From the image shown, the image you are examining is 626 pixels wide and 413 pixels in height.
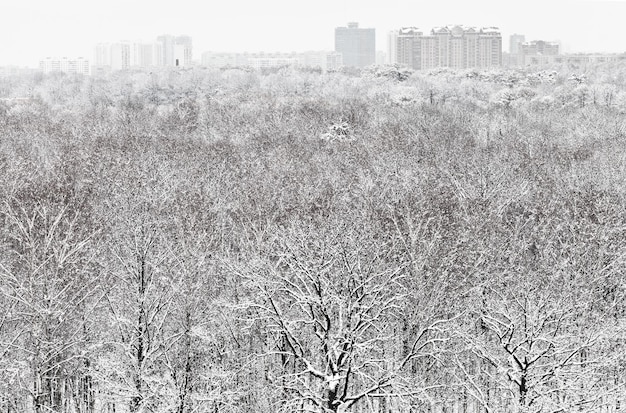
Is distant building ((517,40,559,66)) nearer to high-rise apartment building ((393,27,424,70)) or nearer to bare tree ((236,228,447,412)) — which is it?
high-rise apartment building ((393,27,424,70))

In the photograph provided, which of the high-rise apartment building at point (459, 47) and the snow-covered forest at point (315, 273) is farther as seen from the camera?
the high-rise apartment building at point (459, 47)

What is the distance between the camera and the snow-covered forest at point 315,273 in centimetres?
1691

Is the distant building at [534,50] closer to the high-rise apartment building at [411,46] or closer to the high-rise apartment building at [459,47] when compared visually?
the high-rise apartment building at [459,47]

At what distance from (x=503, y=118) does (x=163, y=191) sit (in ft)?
110

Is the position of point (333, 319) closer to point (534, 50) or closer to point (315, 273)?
point (315, 273)

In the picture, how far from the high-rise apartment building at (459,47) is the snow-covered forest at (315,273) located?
109511 mm

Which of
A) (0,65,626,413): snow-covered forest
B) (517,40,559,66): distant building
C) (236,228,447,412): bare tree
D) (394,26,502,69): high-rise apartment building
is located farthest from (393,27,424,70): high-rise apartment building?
(236,228,447,412): bare tree

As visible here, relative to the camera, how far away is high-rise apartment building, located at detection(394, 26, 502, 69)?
5960 inches

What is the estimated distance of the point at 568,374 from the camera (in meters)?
15.7

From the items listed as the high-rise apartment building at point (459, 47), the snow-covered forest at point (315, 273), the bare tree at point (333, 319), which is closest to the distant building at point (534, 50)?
the high-rise apartment building at point (459, 47)

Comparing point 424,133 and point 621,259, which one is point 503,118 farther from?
point 621,259

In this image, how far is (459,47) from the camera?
504 ft

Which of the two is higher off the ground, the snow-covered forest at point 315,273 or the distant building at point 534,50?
the distant building at point 534,50

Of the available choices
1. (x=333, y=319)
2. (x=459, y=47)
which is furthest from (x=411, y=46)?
(x=333, y=319)
